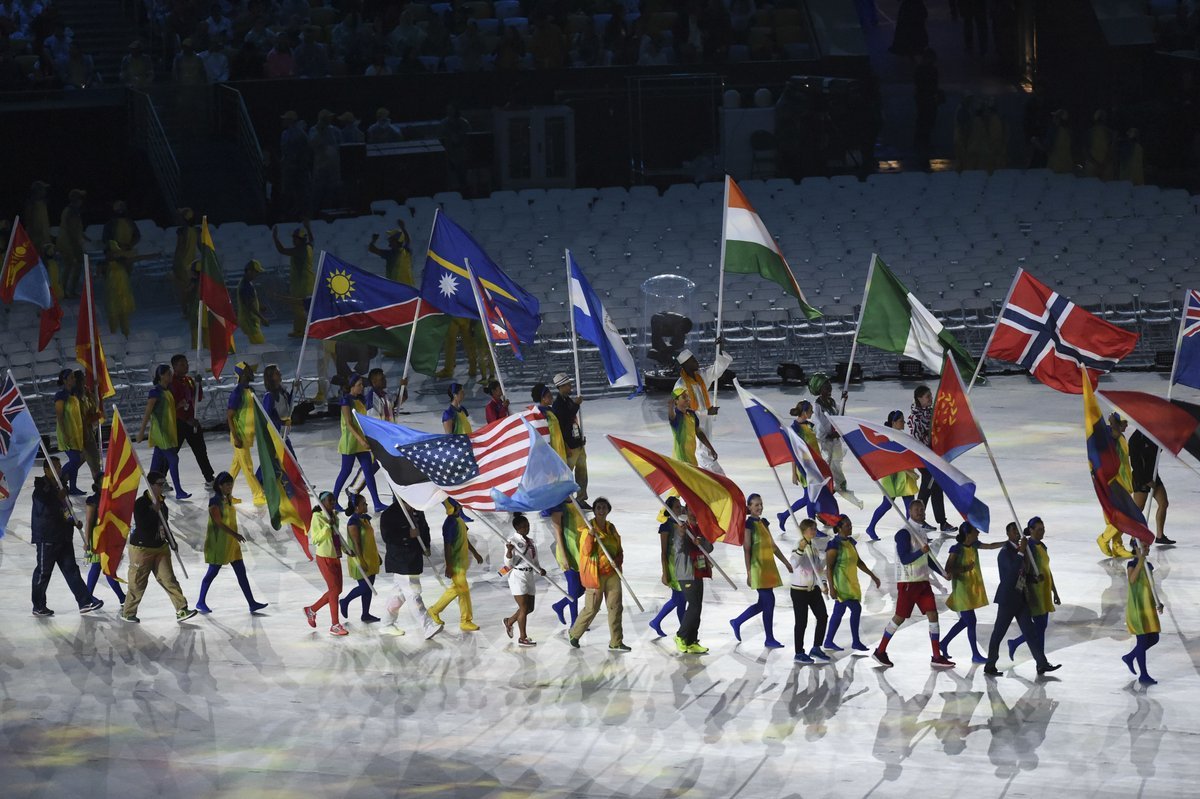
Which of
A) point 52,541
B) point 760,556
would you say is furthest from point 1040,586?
point 52,541

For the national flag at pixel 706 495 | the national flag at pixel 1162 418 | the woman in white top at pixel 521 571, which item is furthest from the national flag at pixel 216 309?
the national flag at pixel 1162 418

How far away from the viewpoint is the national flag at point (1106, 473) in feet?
52.9

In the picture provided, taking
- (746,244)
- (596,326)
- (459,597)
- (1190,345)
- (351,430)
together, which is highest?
(746,244)

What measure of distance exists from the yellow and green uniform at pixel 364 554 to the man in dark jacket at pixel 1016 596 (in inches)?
230

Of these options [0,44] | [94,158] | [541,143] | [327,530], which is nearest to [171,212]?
[94,158]

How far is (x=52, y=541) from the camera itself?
1770 centimetres

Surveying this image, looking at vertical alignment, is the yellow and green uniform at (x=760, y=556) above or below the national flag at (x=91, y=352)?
below

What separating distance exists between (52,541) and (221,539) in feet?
5.75

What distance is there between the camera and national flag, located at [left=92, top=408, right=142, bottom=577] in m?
17.4

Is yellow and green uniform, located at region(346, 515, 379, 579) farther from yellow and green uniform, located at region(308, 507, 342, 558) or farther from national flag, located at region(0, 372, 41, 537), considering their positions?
national flag, located at region(0, 372, 41, 537)

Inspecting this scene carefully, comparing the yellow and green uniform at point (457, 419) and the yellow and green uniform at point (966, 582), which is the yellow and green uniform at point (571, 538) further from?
the yellow and green uniform at point (966, 582)

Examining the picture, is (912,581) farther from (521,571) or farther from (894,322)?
(894,322)

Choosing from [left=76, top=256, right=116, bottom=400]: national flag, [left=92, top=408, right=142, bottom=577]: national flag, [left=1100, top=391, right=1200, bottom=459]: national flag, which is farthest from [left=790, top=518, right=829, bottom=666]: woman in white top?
[left=76, top=256, right=116, bottom=400]: national flag

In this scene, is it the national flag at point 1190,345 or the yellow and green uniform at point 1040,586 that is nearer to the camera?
the yellow and green uniform at point 1040,586
